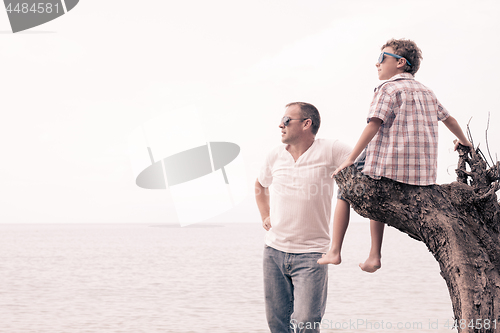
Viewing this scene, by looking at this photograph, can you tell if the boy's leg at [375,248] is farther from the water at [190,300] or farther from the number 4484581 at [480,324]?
the water at [190,300]

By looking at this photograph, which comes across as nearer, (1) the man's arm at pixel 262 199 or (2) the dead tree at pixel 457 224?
(2) the dead tree at pixel 457 224

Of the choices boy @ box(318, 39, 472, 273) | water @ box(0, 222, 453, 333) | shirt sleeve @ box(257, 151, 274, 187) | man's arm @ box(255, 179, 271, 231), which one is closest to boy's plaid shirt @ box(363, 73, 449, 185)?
boy @ box(318, 39, 472, 273)

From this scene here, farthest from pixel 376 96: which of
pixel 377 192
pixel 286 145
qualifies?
pixel 286 145

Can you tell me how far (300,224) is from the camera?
3.78 meters

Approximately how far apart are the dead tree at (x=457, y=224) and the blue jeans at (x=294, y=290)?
28.0 inches

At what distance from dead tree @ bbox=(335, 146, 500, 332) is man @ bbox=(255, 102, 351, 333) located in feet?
1.83

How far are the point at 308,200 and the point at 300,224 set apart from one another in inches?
8.6

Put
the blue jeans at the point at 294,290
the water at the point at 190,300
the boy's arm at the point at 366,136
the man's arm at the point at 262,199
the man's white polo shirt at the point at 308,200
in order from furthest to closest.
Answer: the water at the point at 190,300
the man's arm at the point at 262,199
the man's white polo shirt at the point at 308,200
the blue jeans at the point at 294,290
the boy's arm at the point at 366,136

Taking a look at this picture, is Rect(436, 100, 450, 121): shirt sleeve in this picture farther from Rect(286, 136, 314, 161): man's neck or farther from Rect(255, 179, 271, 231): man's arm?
Rect(255, 179, 271, 231): man's arm

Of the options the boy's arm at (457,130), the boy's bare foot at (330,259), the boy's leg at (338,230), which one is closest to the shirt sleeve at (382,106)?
the boy's arm at (457,130)

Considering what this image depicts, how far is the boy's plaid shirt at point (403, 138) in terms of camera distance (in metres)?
3.02

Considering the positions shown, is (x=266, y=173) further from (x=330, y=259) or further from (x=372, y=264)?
(x=372, y=264)

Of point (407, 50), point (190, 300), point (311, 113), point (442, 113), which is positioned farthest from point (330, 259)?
point (190, 300)

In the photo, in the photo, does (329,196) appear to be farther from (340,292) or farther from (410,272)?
(410,272)
